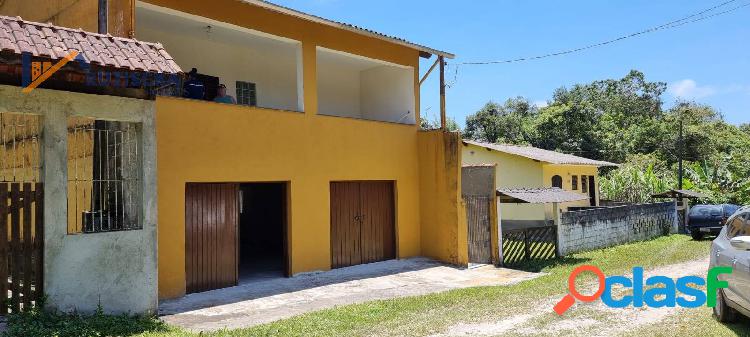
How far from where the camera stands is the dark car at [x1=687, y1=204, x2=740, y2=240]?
61.4ft

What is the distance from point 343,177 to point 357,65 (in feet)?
13.0

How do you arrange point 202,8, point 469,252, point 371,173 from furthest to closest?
1. point 469,252
2. point 371,173
3. point 202,8

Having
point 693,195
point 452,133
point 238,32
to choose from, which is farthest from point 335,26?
point 693,195

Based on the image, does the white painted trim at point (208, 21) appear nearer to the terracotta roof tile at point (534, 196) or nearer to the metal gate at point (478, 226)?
the metal gate at point (478, 226)

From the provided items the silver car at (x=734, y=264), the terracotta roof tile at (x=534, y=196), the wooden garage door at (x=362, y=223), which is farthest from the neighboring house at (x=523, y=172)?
the silver car at (x=734, y=264)

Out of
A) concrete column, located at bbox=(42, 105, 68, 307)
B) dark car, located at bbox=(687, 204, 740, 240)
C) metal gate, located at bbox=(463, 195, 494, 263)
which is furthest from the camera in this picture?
dark car, located at bbox=(687, 204, 740, 240)

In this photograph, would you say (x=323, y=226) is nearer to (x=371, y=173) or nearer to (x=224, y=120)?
(x=371, y=173)

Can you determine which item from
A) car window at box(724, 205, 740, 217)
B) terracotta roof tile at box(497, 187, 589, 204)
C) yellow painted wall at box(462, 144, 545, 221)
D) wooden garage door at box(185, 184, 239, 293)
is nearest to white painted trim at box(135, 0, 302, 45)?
wooden garage door at box(185, 184, 239, 293)

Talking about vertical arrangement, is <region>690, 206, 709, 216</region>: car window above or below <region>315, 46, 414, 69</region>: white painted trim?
below

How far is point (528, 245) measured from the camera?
14.7 metres

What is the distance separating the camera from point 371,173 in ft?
43.6

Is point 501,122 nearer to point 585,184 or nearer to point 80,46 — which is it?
point 585,184

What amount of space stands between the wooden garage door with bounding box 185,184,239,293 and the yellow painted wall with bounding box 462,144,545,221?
14530mm

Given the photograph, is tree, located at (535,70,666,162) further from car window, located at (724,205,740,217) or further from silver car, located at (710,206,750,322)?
silver car, located at (710,206,750,322)
